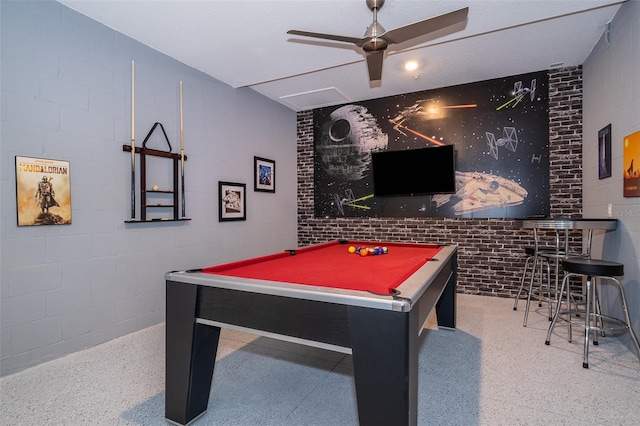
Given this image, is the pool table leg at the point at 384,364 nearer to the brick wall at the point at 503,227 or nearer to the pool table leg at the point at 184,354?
the pool table leg at the point at 184,354

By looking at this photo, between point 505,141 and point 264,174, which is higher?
point 505,141

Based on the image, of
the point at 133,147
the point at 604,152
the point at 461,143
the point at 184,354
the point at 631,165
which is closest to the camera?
the point at 184,354

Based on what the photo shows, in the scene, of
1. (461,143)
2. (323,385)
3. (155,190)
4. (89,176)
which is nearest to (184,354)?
(323,385)

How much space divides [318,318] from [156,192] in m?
2.70

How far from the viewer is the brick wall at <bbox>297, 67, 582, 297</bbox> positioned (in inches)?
162

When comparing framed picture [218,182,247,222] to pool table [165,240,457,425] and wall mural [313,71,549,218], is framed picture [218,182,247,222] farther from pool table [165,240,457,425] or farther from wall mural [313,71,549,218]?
pool table [165,240,457,425]

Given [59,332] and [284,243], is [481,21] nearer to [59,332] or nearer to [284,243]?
[284,243]

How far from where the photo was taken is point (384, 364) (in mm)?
1327

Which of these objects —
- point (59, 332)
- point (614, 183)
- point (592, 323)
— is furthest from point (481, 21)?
point (59, 332)

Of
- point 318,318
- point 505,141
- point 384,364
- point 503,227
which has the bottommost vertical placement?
point 384,364

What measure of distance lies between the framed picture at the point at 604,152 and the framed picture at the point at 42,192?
15.8 feet

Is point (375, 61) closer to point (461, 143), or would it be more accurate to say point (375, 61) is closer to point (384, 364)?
point (461, 143)

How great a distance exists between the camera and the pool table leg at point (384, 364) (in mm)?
1297

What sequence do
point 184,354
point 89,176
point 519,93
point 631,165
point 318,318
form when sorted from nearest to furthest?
point 318,318
point 184,354
point 631,165
point 89,176
point 519,93
